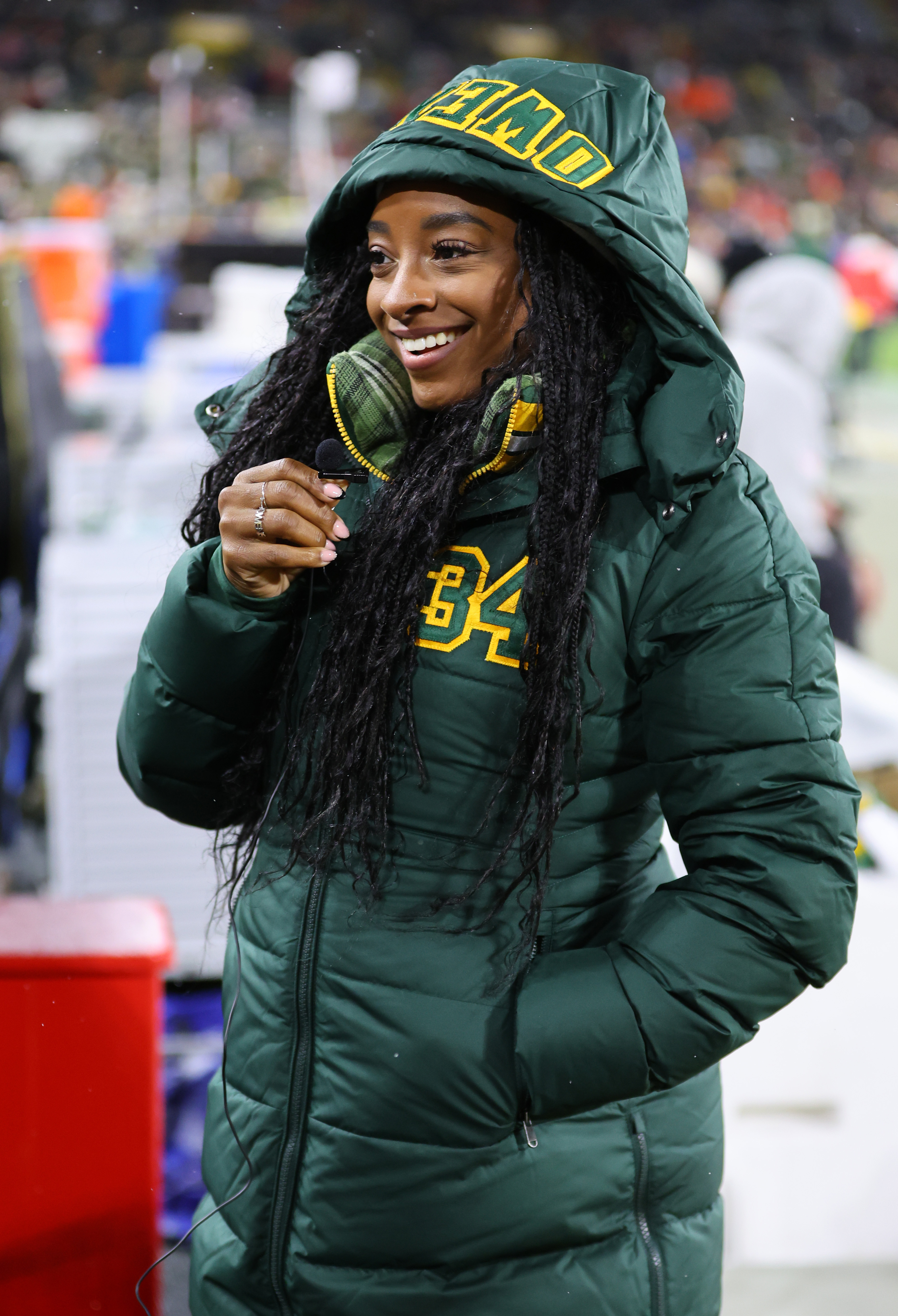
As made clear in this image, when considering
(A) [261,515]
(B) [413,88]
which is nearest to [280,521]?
A: (A) [261,515]

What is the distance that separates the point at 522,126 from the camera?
44.0 inches

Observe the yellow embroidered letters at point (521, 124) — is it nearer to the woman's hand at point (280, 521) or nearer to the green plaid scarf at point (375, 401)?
the green plaid scarf at point (375, 401)

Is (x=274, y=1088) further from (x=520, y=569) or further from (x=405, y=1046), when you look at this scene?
(x=520, y=569)

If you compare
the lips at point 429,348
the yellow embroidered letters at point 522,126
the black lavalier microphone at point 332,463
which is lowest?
the black lavalier microphone at point 332,463

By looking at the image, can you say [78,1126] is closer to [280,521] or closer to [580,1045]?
[580,1045]

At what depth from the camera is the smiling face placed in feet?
3.72

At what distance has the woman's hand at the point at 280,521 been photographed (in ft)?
3.58

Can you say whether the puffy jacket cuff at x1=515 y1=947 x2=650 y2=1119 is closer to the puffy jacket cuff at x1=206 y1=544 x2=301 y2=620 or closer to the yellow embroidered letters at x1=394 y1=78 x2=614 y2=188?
the puffy jacket cuff at x1=206 y1=544 x2=301 y2=620

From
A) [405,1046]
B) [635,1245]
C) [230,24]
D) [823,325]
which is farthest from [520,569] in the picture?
[230,24]

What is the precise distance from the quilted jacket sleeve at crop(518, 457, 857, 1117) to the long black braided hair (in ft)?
0.24

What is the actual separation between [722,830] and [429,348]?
0.48 m

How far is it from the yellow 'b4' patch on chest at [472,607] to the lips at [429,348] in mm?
162

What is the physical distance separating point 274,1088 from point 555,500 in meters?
0.56

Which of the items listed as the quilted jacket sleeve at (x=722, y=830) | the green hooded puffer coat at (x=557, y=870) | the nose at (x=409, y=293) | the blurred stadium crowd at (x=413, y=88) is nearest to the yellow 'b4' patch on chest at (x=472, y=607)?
the green hooded puffer coat at (x=557, y=870)
